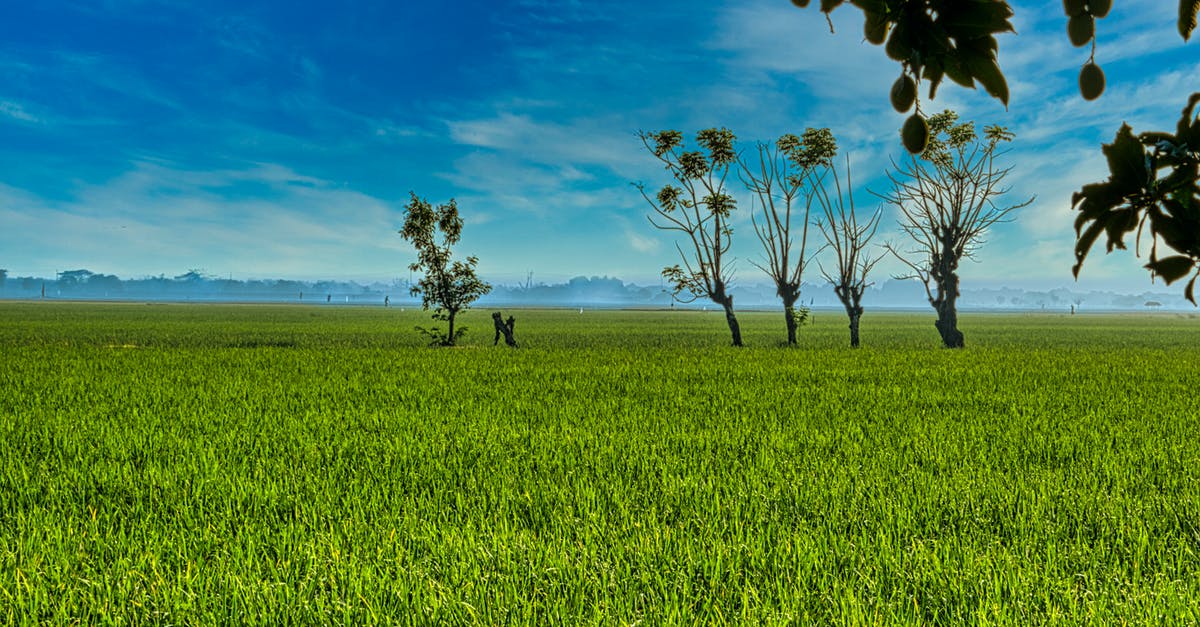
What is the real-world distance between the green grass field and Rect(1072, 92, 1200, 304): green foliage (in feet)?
7.86

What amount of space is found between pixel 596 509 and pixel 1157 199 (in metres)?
4.08

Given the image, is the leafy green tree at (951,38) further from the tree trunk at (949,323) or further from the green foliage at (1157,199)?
the tree trunk at (949,323)

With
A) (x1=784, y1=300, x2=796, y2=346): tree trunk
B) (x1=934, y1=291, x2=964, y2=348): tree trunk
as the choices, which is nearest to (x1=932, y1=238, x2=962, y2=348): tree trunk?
(x1=934, y1=291, x2=964, y2=348): tree trunk

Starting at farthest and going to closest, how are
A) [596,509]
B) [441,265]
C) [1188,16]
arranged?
[441,265]
[596,509]
[1188,16]

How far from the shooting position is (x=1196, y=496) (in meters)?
4.90

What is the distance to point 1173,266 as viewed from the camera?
3.33 ft

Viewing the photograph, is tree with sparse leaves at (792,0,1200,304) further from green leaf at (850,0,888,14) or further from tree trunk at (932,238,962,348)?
tree trunk at (932,238,962,348)

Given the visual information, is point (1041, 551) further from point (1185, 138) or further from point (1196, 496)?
point (1185, 138)

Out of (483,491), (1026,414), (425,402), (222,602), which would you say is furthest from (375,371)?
Answer: (1026,414)

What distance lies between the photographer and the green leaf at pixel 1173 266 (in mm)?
1008

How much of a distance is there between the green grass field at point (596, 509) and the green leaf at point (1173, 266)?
7.77ft

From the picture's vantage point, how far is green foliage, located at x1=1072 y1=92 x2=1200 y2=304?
1.00 m

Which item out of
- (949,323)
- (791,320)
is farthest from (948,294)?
(791,320)

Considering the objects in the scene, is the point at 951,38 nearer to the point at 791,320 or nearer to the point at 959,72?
the point at 959,72
